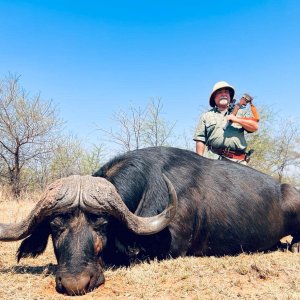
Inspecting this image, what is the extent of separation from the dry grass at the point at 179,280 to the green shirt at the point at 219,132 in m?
2.70

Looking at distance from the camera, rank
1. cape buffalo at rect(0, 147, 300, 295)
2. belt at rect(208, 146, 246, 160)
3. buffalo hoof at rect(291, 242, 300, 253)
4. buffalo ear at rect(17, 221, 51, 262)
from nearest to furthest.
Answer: cape buffalo at rect(0, 147, 300, 295), buffalo ear at rect(17, 221, 51, 262), buffalo hoof at rect(291, 242, 300, 253), belt at rect(208, 146, 246, 160)

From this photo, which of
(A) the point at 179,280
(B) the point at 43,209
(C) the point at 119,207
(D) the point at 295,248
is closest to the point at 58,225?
(B) the point at 43,209

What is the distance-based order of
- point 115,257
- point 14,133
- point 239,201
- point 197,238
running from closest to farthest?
point 115,257
point 197,238
point 239,201
point 14,133

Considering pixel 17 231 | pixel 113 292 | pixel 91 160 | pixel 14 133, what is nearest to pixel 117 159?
pixel 17 231

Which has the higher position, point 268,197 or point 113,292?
point 268,197

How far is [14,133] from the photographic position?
1733 cm

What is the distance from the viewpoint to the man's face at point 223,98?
745 cm

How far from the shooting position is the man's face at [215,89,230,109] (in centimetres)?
745

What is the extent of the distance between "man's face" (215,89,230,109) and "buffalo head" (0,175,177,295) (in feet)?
12.6

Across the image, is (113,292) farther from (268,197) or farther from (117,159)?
(268,197)

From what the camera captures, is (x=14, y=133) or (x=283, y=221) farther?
(x=14, y=133)

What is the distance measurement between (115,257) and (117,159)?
→ 4.23 ft

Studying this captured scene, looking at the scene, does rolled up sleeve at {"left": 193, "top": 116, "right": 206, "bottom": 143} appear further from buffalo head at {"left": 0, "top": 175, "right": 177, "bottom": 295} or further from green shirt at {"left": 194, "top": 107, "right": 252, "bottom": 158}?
buffalo head at {"left": 0, "top": 175, "right": 177, "bottom": 295}

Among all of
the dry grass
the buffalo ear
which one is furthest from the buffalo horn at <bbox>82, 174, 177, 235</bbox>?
the buffalo ear
